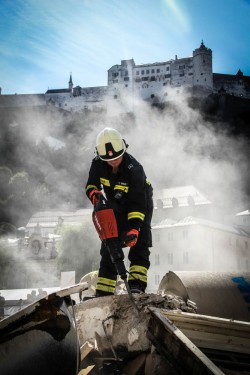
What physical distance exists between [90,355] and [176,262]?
34.3 meters

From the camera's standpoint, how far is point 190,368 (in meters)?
1.73

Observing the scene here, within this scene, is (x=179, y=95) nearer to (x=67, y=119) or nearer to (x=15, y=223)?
(x=67, y=119)

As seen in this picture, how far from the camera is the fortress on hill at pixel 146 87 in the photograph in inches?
2527

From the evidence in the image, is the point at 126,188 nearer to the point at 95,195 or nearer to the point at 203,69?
the point at 95,195

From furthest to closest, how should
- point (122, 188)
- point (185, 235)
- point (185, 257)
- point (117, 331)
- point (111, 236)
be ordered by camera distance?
point (185, 235) < point (185, 257) < point (122, 188) < point (111, 236) < point (117, 331)

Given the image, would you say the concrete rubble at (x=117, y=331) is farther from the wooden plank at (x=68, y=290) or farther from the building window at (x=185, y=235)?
the building window at (x=185, y=235)

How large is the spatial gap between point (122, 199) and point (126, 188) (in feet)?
0.48

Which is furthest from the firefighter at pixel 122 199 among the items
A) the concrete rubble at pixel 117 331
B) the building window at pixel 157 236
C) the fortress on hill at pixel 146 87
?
the fortress on hill at pixel 146 87

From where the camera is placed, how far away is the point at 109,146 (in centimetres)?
355

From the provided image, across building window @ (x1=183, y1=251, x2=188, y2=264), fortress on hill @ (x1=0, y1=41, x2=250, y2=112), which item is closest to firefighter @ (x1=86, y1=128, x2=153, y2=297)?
building window @ (x1=183, y1=251, x2=188, y2=264)

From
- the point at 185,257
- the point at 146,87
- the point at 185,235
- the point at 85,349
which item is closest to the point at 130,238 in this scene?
the point at 85,349

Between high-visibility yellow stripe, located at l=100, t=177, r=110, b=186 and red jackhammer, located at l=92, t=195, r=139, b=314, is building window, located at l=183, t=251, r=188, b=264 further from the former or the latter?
red jackhammer, located at l=92, t=195, r=139, b=314

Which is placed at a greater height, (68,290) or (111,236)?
(111,236)

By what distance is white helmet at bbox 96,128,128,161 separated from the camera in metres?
3.55
